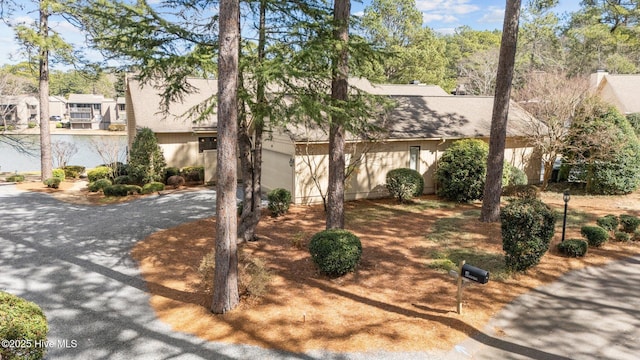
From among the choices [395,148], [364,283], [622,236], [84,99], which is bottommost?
[364,283]

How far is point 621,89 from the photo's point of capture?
30.3m

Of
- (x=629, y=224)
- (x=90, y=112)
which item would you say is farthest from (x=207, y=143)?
(x=90, y=112)

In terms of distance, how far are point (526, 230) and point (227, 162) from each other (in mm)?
6626

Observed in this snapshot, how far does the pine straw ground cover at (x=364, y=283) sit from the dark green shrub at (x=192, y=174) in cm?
798

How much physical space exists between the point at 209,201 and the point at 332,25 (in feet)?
33.7

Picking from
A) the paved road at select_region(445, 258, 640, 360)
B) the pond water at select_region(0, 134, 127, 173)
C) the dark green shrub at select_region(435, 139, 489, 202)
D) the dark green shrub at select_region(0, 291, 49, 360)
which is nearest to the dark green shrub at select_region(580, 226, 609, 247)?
the paved road at select_region(445, 258, 640, 360)

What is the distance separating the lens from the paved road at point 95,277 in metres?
6.62

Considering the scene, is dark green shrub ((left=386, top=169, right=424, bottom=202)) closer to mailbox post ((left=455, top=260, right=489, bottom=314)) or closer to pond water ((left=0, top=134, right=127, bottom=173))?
mailbox post ((left=455, top=260, right=489, bottom=314))

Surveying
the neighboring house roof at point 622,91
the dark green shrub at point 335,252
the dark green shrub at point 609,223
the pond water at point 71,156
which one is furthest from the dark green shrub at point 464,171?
the neighboring house roof at point 622,91

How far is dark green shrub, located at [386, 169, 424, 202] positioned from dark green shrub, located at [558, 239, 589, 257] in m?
6.53

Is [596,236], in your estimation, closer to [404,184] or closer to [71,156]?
[404,184]

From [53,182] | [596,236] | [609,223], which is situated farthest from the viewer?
[53,182]

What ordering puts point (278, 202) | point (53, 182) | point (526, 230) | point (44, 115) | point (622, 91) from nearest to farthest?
1. point (526, 230)
2. point (278, 202)
3. point (53, 182)
4. point (44, 115)
5. point (622, 91)

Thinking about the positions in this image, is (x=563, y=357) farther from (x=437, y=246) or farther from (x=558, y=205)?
(x=558, y=205)
